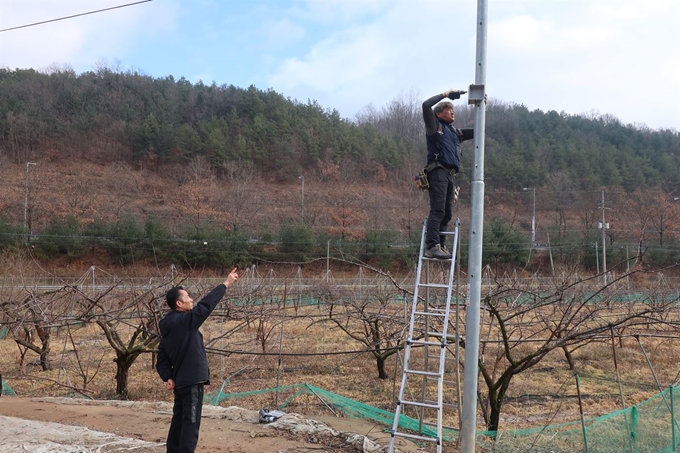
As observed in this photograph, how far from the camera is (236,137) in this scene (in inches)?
2384

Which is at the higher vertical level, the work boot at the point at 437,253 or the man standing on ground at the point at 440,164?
the man standing on ground at the point at 440,164

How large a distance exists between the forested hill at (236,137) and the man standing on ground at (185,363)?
48204 mm

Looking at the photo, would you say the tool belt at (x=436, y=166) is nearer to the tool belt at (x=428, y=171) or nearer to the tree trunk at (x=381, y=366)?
the tool belt at (x=428, y=171)

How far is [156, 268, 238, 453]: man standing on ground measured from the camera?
14.3 ft

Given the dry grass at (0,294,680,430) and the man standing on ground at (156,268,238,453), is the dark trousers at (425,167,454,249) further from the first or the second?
the dry grass at (0,294,680,430)

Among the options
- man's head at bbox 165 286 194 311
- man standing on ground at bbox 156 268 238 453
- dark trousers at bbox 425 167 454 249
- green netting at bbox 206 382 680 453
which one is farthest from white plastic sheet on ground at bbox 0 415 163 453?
dark trousers at bbox 425 167 454 249

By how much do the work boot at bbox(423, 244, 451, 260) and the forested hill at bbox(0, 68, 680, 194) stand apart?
154 feet

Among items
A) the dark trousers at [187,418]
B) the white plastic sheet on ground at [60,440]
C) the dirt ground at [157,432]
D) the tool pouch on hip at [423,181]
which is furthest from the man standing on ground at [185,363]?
the tool pouch on hip at [423,181]

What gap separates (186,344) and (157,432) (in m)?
2.14

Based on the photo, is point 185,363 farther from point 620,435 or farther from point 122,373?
point 122,373

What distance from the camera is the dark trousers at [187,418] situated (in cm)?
436

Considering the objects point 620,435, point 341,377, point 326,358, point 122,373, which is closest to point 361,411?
point 620,435

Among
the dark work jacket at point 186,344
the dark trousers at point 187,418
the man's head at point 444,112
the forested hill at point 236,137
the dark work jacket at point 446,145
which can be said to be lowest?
the dark trousers at point 187,418

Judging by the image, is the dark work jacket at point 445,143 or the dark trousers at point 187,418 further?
the dark work jacket at point 445,143
